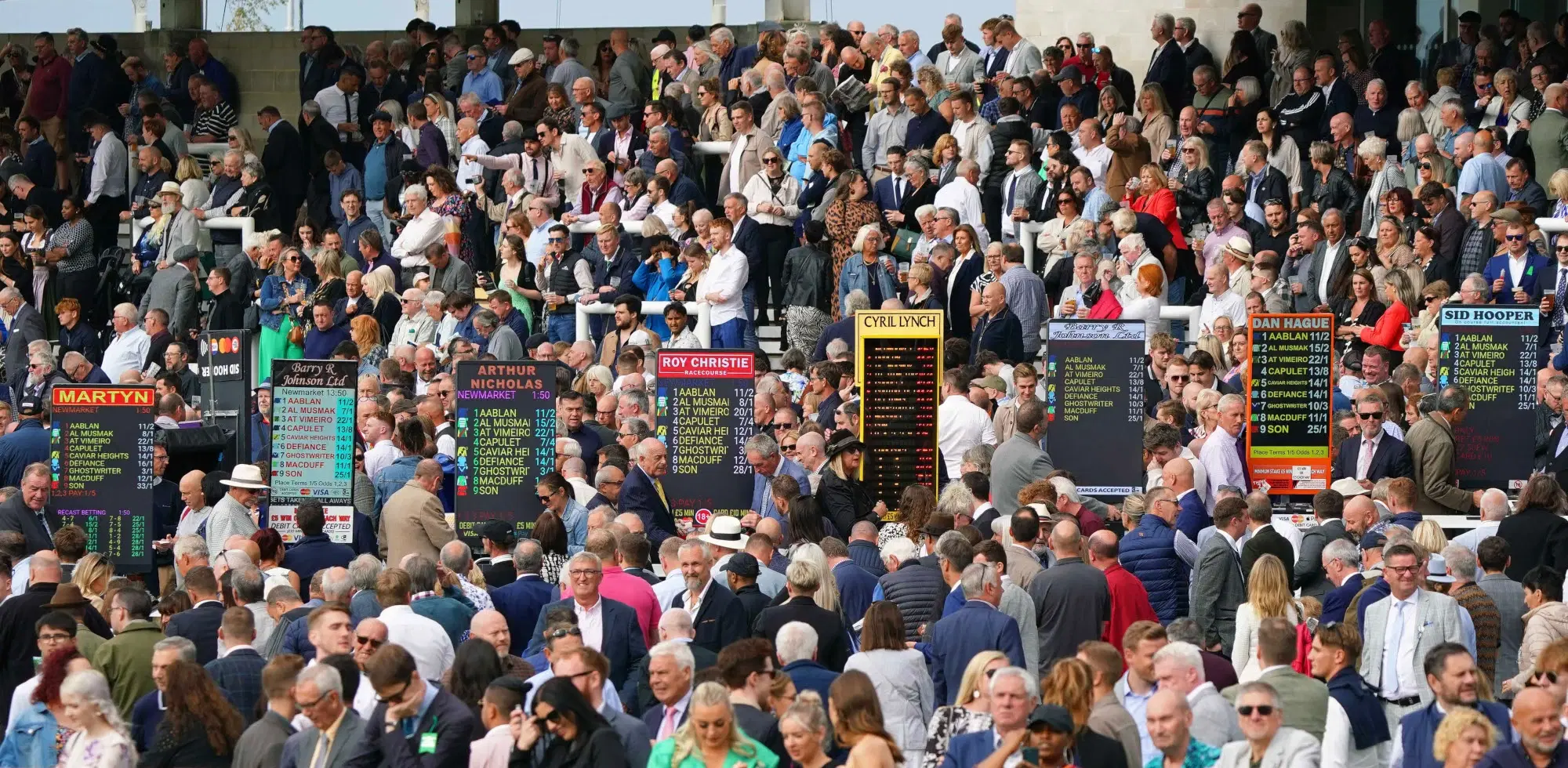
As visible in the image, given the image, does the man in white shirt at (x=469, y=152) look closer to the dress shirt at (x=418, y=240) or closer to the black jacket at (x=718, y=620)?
the dress shirt at (x=418, y=240)

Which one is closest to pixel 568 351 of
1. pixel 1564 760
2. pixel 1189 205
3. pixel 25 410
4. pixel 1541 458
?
pixel 25 410

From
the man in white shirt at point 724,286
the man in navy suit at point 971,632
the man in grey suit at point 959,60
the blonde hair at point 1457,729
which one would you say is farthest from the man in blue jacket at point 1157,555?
the man in grey suit at point 959,60

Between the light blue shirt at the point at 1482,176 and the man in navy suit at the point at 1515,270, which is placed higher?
the light blue shirt at the point at 1482,176

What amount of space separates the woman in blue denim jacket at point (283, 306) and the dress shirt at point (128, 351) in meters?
1.01

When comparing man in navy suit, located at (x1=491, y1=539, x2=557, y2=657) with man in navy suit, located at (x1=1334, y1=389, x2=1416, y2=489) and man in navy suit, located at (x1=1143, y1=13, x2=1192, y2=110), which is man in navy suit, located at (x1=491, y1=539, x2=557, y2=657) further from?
man in navy suit, located at (x1=1143, y1=13, x2=1192, y2=110)

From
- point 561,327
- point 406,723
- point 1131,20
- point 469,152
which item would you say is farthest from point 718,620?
point 1131,20

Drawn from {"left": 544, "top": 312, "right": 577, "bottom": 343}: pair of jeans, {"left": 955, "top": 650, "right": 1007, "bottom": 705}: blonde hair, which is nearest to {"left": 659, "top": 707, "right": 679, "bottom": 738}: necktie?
{"left": 955, "top": 650, "right": 1007, "bottom": 705}: blonde hair

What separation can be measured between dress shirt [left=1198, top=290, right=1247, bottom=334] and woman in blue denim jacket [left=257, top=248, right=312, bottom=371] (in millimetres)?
7961

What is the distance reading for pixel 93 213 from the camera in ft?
94.3

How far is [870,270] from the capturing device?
2284 cm

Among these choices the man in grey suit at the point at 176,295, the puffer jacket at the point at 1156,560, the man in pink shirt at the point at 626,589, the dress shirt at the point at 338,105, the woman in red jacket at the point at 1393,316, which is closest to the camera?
the man in pink shirt at the point at 626,589

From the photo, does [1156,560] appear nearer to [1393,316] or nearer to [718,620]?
[718,620]

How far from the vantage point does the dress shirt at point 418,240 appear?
24.7 metres

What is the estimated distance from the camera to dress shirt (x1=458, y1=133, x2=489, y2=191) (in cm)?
2634
